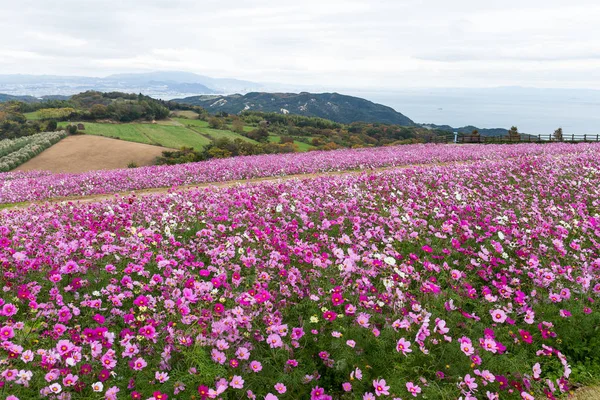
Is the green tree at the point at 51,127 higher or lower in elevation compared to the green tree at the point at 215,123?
lower

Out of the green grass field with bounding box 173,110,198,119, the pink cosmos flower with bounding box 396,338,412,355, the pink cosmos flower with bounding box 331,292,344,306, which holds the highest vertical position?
the green grass field with bounding box 173,110,198,119

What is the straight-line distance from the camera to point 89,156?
43625mm

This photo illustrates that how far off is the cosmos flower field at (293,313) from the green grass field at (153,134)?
58228 mm

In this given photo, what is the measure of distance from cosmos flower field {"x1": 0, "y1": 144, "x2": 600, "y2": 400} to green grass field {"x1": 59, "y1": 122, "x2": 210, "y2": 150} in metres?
58.2

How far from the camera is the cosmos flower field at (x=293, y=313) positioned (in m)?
3.53

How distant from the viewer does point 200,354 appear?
3.41m

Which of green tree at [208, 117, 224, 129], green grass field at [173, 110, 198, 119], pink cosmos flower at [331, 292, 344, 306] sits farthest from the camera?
green grass field at [173, 110, 198, 119]

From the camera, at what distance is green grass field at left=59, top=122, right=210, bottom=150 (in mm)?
64625

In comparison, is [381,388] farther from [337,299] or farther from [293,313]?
[293,313]

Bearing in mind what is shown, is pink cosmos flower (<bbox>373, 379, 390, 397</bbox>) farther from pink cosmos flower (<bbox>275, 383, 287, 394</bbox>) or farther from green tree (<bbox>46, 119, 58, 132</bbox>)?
green tree (<bbox>46, 119, 58, 132</bbox>)

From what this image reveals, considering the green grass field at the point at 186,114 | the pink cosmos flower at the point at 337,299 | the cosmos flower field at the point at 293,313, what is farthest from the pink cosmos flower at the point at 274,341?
the green grass field at the point at 186,114

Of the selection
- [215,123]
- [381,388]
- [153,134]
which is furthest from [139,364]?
[215,123]

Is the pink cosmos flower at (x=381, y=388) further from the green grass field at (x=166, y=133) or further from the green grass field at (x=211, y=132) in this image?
the green grass field at (x=211, y=132)

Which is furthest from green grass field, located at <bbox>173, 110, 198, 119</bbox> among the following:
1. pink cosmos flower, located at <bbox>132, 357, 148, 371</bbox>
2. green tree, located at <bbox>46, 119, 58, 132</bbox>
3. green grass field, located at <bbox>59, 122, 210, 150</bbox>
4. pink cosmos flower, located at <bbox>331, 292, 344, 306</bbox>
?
pink cosmos flower, located at <bbox>132, 357, 148, 371</bbox>
